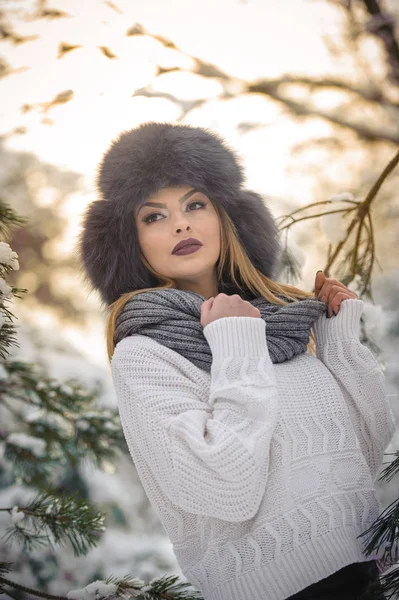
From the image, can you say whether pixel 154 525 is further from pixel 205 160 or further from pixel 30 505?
pixel 205 160

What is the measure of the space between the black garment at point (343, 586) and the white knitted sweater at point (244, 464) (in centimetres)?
2

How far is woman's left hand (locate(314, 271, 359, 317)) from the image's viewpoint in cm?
132

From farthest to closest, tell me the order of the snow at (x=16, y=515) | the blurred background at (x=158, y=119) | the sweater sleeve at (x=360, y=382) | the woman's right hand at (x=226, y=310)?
the blurred background at (x=158, y=119) < the snow at (x=16, y=515) < the sweater sleeve at (x=360, y=382) < the woman's right hand at (x=226, y=310)

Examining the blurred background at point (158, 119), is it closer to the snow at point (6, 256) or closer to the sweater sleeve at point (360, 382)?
the sweater sleeve at point (360, 382)

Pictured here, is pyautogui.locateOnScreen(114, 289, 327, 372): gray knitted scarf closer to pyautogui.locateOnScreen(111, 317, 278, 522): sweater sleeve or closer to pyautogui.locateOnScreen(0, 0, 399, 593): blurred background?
pyautogui.locateOnScreen(111, 317, 278, 522): sweater sleeve

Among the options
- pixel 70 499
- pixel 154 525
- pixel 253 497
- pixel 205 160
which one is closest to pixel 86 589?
pixel 70 499

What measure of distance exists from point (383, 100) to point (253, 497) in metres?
2.17

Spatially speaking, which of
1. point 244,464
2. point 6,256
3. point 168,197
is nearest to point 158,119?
point 168,197

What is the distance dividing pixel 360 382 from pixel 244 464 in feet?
1.32

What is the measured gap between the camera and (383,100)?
2.66 metres

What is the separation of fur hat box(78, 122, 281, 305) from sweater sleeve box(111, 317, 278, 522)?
25 cm

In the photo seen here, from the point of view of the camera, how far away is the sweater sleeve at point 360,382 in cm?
125

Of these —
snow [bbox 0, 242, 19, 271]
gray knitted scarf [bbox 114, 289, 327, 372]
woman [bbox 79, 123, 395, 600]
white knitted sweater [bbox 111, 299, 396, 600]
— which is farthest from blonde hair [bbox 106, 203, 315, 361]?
snow [bbox 0, 242, 19, 271]

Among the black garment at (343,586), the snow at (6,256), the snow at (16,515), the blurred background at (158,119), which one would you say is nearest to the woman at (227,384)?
the black garment at (343,586)
